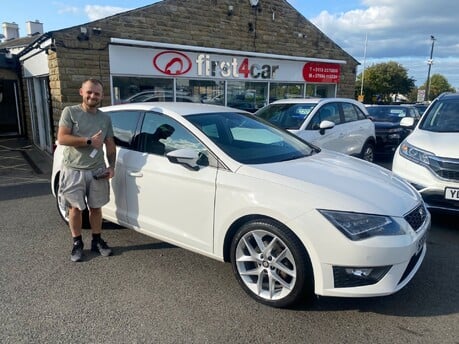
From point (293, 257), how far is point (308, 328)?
0.50 metres

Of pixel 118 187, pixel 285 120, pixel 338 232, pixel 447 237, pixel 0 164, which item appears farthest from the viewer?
pixel 0 164

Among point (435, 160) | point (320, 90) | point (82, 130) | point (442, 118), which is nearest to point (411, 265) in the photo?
point (435, 160)

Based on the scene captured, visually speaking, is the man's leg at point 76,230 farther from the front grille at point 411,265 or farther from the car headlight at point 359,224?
the front grille at point 411,265

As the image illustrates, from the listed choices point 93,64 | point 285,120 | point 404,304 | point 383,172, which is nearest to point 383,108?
point 285,120

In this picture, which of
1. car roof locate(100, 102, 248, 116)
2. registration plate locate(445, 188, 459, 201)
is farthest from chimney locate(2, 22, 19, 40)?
registration plate locate(445, 188, 459, 201)

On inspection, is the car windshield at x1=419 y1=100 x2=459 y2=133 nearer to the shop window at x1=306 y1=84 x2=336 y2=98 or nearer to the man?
the man

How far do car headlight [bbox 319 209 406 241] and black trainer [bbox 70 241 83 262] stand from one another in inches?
96.3

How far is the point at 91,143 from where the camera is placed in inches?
130

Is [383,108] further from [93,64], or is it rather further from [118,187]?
[118,187]

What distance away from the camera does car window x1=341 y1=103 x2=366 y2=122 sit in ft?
25.1

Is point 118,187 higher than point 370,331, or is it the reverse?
point 118,187

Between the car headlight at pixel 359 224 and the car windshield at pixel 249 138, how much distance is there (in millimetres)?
835

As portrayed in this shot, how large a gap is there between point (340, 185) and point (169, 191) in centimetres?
147

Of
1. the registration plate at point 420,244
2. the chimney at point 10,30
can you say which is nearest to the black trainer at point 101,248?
the registration plate at point 420,244
